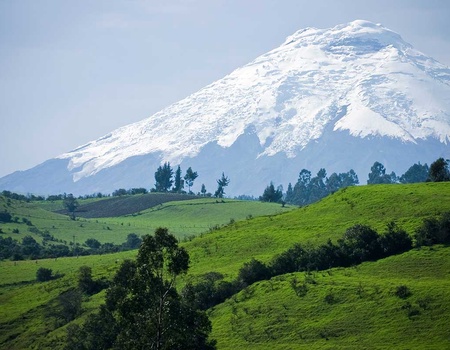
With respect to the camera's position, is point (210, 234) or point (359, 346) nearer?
point (359, 346)

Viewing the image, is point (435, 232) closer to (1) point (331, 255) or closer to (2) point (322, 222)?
(1) point (331, 255)

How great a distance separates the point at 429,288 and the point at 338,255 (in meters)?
16.2

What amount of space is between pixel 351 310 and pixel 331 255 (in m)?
14.8

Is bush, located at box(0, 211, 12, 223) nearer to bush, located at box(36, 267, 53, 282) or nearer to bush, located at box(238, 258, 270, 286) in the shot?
bush, located at box(36, 267, 53, 282)

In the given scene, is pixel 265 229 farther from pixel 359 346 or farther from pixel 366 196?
pixel 359 346

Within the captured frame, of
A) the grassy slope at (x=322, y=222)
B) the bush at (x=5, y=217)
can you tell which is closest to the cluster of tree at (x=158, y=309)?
the grassy slope at (x=322, y=222)

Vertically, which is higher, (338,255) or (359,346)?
(338,255)

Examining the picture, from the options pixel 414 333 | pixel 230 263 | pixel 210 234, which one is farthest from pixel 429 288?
pixel 210 234

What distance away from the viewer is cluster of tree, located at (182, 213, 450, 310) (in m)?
88.2

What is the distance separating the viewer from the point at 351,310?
76.5 metres

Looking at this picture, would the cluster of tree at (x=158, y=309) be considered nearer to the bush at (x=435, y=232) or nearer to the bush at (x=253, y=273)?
the bush at (x=253, y=273)

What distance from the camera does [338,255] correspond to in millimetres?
90750

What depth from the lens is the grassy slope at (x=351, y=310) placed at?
234 ft

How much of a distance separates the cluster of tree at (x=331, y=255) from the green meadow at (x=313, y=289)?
5.40ft
